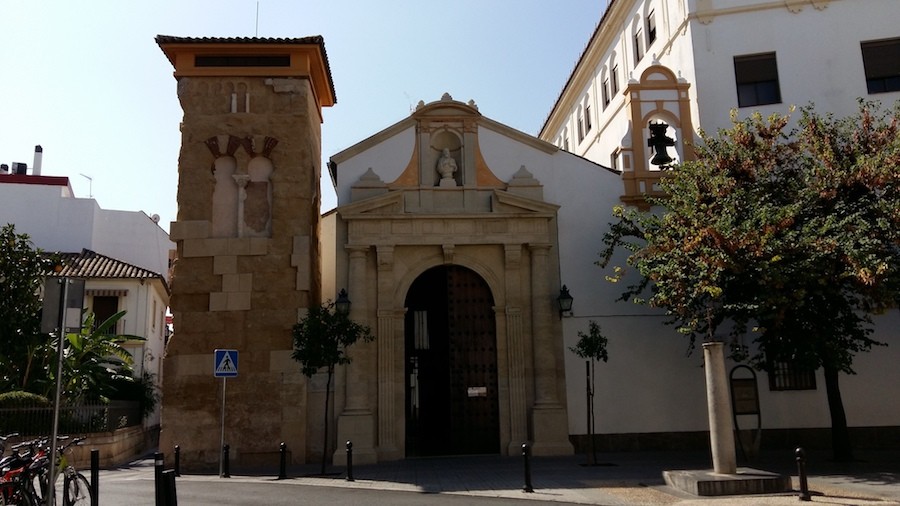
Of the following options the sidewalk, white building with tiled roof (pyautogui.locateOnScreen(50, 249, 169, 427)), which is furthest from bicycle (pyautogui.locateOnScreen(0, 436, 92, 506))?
white building with tiled roof (pyautogui.locateOnScreen(50, 249, 169, 427))

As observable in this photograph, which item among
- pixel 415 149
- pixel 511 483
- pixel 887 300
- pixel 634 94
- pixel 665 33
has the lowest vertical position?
pixel 511 483

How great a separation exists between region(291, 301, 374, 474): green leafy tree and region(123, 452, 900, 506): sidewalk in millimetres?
1890

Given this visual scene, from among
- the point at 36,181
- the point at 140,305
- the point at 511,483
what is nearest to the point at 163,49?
the point at 511,483

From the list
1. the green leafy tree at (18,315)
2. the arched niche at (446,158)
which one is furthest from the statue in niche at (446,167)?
the green leafy tree at (18,315)

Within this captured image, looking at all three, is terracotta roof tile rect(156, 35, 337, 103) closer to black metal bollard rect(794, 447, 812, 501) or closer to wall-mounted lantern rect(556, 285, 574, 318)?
wall-mounted lantern rect(556, 285, 574, 318)

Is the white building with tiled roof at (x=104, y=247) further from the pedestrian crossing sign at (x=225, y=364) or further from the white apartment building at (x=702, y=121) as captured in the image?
the white apartment building at (x=702, y=121)

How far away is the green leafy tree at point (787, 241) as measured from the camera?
1462 centimetres

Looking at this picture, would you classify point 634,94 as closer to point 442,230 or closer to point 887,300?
point 442,230

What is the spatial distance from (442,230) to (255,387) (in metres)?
5.88

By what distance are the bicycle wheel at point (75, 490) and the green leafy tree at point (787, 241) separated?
10.9 m

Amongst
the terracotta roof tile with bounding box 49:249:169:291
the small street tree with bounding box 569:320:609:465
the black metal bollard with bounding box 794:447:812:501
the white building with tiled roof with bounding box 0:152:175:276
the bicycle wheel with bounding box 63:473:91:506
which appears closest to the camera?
the bicycle wheel with bounding box 63:473:91:506

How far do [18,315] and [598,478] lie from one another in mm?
16604

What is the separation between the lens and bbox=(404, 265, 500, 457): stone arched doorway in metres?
18.7

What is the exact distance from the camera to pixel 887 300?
14.7m
